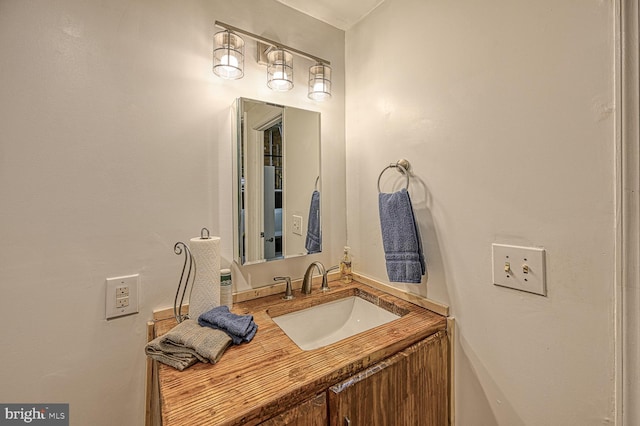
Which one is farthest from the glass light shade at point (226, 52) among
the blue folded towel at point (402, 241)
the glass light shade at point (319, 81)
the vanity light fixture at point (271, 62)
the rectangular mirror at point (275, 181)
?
the blue folded towel at point (402, 241)

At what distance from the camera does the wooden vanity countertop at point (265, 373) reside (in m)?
0.55

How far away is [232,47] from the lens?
1002 millimetres

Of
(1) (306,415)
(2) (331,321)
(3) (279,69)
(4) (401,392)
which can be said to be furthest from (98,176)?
(4) (401,392)

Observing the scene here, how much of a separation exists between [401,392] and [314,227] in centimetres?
73

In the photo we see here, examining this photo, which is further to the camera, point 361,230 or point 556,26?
point 361,230

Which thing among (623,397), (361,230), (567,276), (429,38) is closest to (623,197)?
(567,276)

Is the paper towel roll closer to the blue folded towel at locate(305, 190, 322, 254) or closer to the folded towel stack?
the folded towel stack

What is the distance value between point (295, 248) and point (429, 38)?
1010 millimetres

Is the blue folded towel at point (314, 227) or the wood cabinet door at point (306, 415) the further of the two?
the blue folded towel at point (314, 227)

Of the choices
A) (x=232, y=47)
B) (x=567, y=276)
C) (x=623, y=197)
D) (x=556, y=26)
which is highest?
(x=232, y=47)

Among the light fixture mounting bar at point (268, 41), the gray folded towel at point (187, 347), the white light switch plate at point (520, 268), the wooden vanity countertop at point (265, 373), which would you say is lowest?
the wooden vanity countertop at point (265, 373)

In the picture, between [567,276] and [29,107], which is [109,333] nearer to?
[29,107]

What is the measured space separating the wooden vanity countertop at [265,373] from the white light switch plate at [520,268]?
27 cm

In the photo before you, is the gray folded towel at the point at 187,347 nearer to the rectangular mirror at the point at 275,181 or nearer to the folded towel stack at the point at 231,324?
the folded towel stack at the point at 231,324
